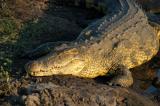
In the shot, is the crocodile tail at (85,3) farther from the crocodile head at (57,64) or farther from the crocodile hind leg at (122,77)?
the crocodile head at (57,64)

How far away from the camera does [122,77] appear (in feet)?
24.4

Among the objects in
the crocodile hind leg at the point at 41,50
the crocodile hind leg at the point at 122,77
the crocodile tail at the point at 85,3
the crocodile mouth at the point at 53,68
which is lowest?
the crocodile hind leg at the point at 122,77

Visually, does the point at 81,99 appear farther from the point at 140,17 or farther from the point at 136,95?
the point at 140,17

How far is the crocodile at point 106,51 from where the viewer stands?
7027 mm

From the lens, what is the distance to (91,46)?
7.62 meters

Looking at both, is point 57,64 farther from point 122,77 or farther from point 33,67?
point 122,77

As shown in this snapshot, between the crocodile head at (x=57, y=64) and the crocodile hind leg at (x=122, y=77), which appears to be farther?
the crocodile hind leg at (x=122, y=77)

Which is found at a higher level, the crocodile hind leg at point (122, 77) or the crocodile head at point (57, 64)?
the crocodile head at point (57, 64)

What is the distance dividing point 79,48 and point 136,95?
48.1 inches

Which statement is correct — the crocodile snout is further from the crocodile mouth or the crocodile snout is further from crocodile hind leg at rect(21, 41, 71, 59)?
crocodile hind leg at rect(21, 41, 71, 59)

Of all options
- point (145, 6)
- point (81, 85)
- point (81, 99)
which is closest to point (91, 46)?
point (81, 85)

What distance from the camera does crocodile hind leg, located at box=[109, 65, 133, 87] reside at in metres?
7.32

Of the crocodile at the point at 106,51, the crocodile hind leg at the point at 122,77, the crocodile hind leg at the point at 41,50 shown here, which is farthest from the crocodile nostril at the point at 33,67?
the crocodile hind leg at the point at 122,77

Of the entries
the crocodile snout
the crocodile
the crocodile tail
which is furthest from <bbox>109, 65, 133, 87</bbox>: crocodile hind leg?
the crocodile tail
